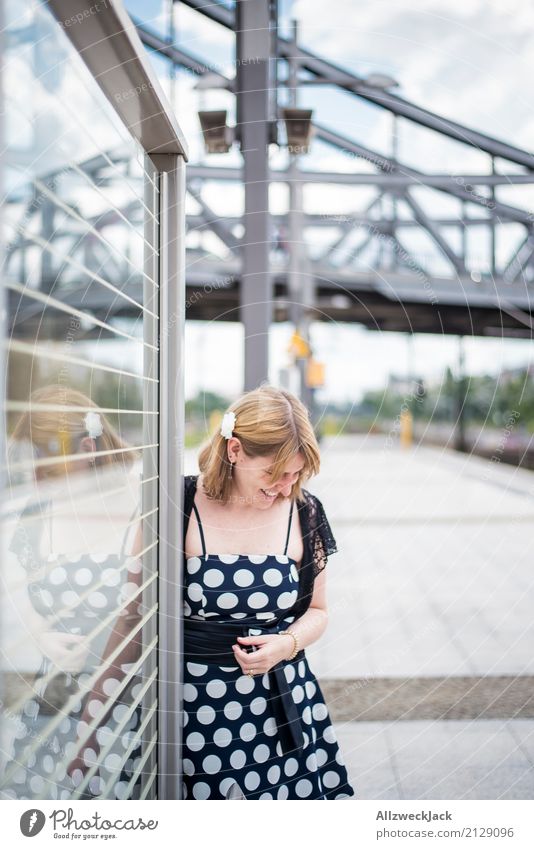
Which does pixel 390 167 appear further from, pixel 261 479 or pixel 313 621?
pixel 313 621

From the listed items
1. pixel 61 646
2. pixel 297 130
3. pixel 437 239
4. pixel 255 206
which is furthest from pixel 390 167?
pixel 437 239

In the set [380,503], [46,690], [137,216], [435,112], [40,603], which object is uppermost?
[435,112]

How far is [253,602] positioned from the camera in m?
1.16

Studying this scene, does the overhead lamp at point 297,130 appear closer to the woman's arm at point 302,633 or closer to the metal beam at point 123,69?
the metal beam at point 123,69

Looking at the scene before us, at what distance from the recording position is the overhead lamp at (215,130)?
188cm

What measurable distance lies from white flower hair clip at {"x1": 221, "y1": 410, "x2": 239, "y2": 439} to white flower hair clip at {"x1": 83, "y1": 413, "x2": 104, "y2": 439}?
0.20 metres

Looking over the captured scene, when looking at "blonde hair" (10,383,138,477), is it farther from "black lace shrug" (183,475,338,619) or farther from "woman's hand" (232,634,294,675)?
"woman's hand" (232,634,294,675)

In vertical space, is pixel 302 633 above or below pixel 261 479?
below

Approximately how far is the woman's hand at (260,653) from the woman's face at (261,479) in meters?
0.21

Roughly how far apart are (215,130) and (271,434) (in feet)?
3.55

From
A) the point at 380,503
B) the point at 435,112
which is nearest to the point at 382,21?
the point at 435,112

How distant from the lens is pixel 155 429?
1.21m
